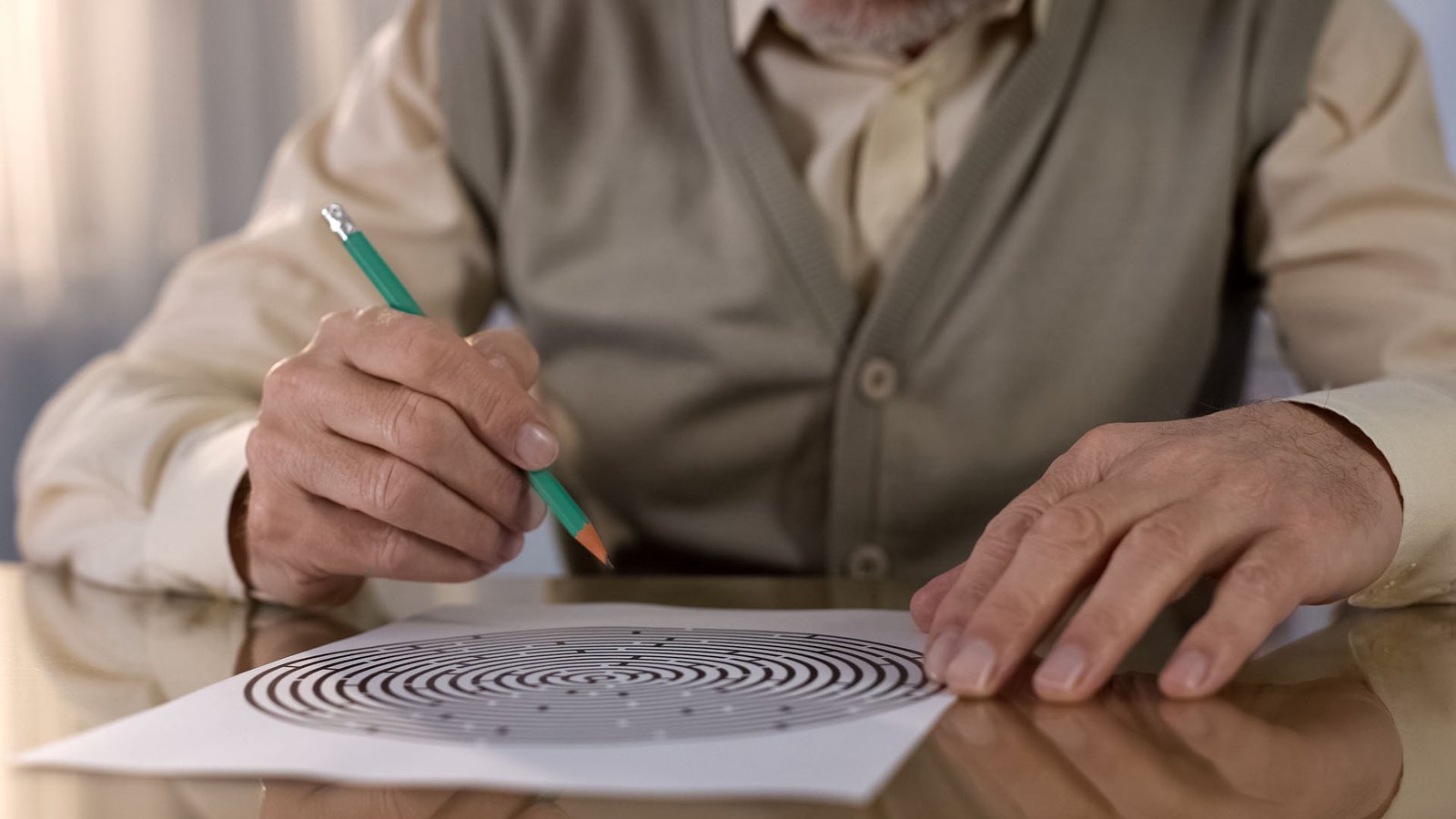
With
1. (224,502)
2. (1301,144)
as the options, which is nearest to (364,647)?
(224,502)

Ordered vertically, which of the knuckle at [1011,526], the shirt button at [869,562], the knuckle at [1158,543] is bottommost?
the shirt button at [869,562]

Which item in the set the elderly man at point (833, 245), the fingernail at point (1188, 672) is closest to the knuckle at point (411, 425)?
the elderly man at point (833, 245)

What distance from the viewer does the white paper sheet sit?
414 millimetres

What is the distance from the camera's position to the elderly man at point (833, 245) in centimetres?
100

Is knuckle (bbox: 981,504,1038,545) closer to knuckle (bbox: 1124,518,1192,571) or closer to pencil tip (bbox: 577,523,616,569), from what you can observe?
knuckle (bbox: 1124,518,1192,571)

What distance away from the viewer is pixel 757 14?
1062 mm

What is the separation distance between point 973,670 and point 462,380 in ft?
0.98

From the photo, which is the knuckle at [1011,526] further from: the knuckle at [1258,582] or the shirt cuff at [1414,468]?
the shirt cuff at [1414,468]

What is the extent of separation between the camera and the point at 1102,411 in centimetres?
106

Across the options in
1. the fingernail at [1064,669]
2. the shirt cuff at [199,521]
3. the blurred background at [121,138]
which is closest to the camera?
the fingernail at [1064,669]

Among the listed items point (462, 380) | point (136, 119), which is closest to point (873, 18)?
point (462, 380)

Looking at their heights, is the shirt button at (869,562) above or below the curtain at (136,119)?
below

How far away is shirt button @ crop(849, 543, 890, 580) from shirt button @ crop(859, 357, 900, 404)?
0.12 m

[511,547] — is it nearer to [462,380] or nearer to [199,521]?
[462,380]
